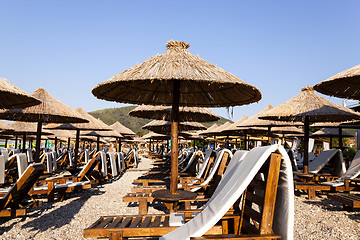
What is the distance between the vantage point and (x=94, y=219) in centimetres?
415

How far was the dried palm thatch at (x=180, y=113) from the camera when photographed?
681cm

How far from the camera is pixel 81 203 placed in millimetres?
5203

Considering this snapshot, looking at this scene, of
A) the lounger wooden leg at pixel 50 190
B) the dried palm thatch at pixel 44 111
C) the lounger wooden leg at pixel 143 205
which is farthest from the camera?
the dried palm thatch at pixel 44 111

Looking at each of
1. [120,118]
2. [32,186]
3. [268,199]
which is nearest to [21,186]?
[32,186]

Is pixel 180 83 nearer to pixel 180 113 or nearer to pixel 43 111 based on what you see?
pixel 180 113

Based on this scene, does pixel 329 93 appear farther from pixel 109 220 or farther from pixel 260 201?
pixel 109 220

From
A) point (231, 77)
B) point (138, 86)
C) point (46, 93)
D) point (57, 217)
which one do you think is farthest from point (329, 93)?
point (46, 93)

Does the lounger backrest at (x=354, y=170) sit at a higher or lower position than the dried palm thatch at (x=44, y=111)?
lower

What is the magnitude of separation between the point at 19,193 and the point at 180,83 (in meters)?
3.02

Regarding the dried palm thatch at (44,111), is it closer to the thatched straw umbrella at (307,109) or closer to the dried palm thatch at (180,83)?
the dried palm thatch at (180,83)

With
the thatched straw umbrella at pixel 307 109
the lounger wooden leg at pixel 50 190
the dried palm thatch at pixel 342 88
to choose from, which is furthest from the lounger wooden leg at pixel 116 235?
the thatched straw umbrella at pixel 307 109

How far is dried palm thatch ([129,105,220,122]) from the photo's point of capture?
6.81 metres

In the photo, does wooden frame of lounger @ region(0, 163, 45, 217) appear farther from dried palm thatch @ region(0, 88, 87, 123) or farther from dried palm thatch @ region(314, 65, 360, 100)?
dried palm thatch @ region(314, 65, 360, 100)

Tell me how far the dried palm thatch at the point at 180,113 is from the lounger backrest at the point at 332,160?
302 cm
